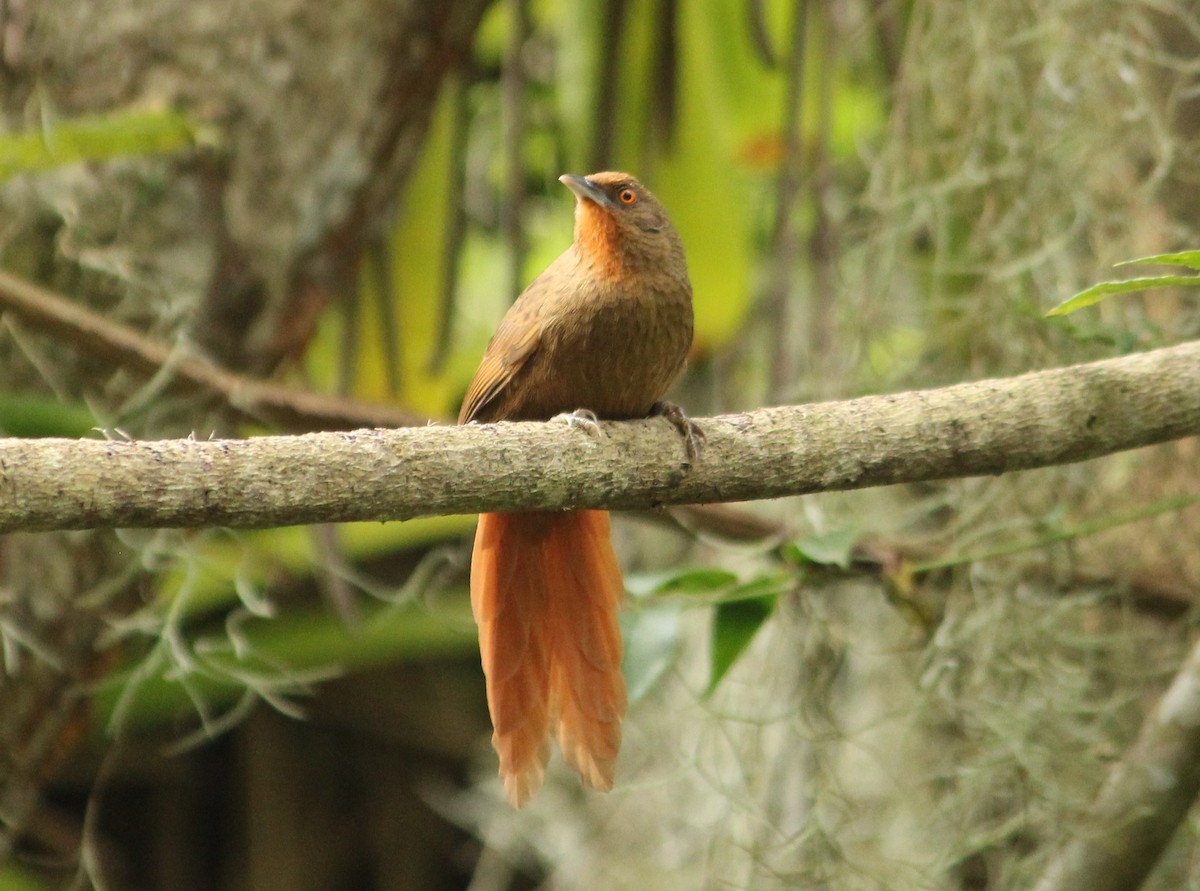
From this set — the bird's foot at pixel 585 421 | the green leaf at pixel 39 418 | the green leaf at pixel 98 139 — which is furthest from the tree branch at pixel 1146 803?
the green leaf at pixel 98 139

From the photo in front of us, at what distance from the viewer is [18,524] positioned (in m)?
1.37

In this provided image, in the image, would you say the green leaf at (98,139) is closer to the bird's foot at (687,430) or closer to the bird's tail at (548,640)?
the bird's tail at (548,640)

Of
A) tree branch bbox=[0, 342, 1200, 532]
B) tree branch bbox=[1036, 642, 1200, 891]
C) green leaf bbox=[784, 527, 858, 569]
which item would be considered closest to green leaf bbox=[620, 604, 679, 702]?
green leaf bbox=[784, 527, 858, 569]

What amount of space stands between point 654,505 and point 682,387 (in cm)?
218

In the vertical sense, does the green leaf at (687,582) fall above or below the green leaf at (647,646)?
Result: above

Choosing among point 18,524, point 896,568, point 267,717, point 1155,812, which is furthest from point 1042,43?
point 267,717

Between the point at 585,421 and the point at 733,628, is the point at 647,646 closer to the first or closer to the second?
the point at 733,628

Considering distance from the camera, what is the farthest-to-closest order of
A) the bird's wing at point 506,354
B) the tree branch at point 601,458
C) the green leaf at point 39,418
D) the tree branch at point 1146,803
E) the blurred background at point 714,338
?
the blurred background at point 714,338
the green leaf at point 39,418
the bird's wing at point 506,354
the tree branch at point 1146,803
the tree branch at point 601,458

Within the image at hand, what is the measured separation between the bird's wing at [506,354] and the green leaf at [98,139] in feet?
2.56

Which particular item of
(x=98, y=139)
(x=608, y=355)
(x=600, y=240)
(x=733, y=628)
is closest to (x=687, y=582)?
(x=733, y=628)

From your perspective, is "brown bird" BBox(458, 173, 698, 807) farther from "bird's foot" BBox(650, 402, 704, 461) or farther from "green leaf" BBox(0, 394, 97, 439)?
"green leaf" BBox(0, 394, 97, 439)

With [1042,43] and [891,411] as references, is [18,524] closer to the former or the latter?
[891,411]

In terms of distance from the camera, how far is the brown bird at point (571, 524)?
2215 millimetres

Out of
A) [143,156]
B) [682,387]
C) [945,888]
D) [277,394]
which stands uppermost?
[143,156]
